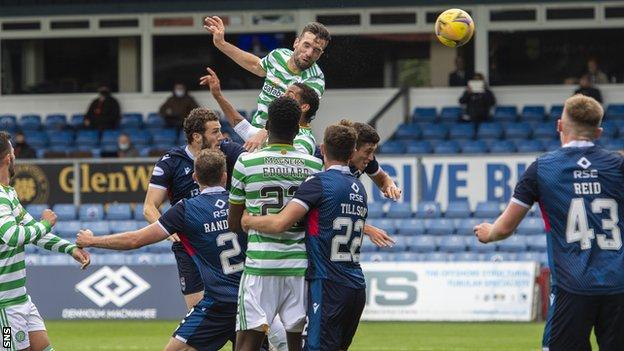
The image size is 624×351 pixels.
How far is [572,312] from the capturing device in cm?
855

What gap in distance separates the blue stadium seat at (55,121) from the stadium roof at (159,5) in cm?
241

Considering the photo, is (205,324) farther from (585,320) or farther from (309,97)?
(585,320)

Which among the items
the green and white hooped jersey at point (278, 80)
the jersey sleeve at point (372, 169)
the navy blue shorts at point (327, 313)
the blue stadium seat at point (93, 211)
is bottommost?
the blue stadium seat at point (93, 211)

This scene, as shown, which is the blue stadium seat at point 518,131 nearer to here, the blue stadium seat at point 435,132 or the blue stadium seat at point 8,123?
Answer: the blue stadium seat at point 435,132

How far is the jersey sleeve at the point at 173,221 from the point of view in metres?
10.2

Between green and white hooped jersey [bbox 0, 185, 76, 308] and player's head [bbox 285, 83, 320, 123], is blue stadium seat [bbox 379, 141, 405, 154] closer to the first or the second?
player's head [bbox 285, 83, 320, 123]

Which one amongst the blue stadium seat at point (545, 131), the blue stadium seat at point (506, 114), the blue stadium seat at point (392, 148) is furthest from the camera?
the blue stadium seat at point (506, 114)

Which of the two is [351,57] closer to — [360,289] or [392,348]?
[392,348]

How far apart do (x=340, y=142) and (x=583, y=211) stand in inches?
70.6

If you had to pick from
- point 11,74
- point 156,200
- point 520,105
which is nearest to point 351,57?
point 520,105

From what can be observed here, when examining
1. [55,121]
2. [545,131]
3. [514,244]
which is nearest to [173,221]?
[514,244]

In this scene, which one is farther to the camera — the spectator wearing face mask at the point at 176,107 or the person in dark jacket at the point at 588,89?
the spectator wearing face mask at the point at 176,107

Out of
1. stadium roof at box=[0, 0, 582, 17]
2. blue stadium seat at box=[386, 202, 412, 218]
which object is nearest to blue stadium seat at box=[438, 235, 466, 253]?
blue stadium seat at box=[386, 202, 412, 218]

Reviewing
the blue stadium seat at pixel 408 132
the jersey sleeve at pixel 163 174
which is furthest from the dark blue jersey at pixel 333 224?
the blue stadium seat at pixel 408 132
